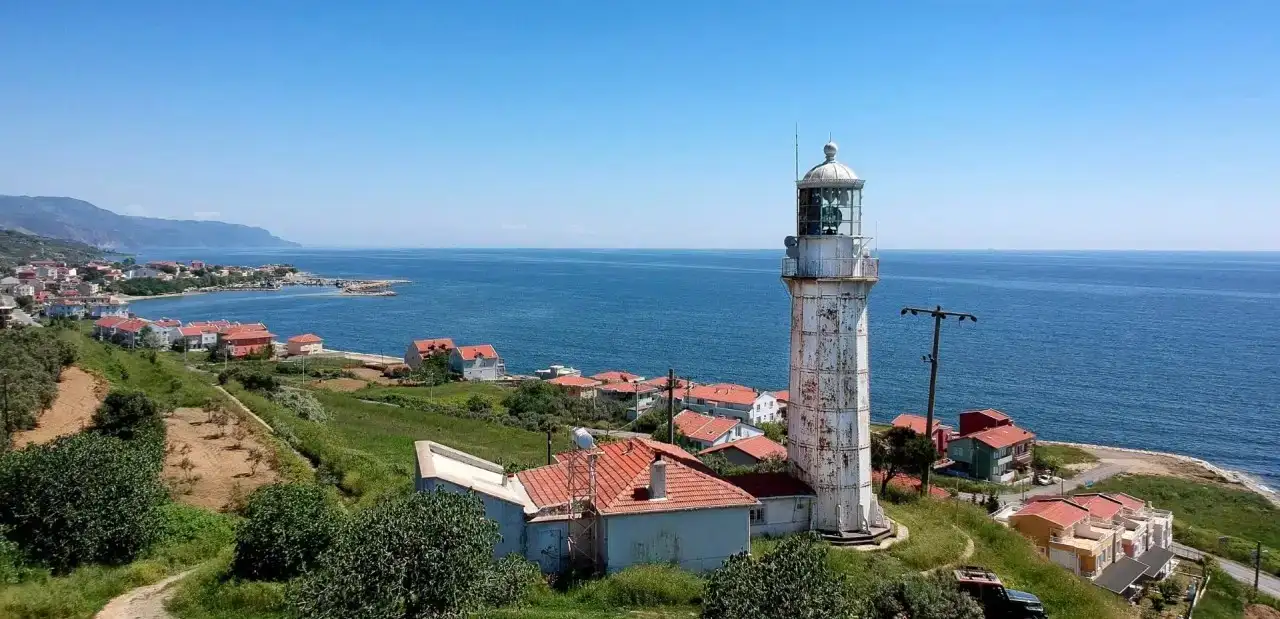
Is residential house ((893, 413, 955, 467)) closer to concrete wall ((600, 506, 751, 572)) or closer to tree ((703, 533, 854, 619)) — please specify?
concrete wall ((600, 506, 751, 572))

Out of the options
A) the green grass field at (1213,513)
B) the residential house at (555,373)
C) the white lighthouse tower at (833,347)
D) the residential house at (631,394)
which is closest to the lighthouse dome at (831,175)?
the white lighthouse tower at (833,347)

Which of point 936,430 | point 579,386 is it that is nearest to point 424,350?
point 579,386

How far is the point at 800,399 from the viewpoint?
17.0 metres

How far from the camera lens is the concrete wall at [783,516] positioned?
16.4 meters

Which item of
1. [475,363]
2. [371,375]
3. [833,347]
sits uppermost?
[833,347]

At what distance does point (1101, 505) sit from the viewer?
29.7 meters

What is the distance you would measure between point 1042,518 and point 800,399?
1571 cm

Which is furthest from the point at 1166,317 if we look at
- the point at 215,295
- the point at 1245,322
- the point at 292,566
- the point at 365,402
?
the point at 215,295

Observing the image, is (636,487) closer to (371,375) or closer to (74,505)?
(74,505)

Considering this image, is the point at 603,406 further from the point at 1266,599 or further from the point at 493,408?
the point at 1266,599

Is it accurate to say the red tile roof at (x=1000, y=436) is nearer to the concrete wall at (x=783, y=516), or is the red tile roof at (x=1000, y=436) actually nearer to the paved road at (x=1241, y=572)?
the paved road at (x=1241, y=572)

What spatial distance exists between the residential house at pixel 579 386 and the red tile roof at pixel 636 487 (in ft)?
138

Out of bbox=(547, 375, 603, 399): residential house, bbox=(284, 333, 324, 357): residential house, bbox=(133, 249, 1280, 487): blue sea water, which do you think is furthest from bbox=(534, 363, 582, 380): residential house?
bbox=(284, 333, 324, 357): residential house

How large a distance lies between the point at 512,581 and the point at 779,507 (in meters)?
6.61
